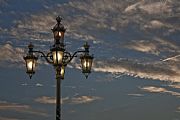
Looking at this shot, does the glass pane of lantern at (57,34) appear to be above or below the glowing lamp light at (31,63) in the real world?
above

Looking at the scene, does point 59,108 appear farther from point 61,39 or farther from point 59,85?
point 61,39

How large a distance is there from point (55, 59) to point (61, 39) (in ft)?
2.48

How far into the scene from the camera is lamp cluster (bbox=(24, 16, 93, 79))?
55.4ft

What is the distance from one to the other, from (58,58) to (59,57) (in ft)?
0.16

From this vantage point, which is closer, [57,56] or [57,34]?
[57,56]

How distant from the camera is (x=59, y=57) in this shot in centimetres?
1688

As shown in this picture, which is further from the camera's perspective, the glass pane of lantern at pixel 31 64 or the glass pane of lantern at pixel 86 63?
the glass pane of lantern at pixel 31 64

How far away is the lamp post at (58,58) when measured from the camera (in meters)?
16.8

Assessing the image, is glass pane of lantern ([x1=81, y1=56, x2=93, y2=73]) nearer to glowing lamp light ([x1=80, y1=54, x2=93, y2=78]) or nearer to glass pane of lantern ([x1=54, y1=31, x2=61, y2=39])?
glowing lamp light ([x1=80, y1=54, x2=93, y2=78])

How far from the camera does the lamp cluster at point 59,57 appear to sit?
55.4ft

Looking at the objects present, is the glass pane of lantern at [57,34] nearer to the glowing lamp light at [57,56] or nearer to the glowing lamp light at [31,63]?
the glowing lamp light at [57,56]

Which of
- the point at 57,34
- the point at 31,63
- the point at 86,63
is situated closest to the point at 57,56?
the point at 57,34

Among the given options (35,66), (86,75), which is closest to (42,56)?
(35,66)

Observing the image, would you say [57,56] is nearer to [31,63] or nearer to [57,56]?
[57,56]
